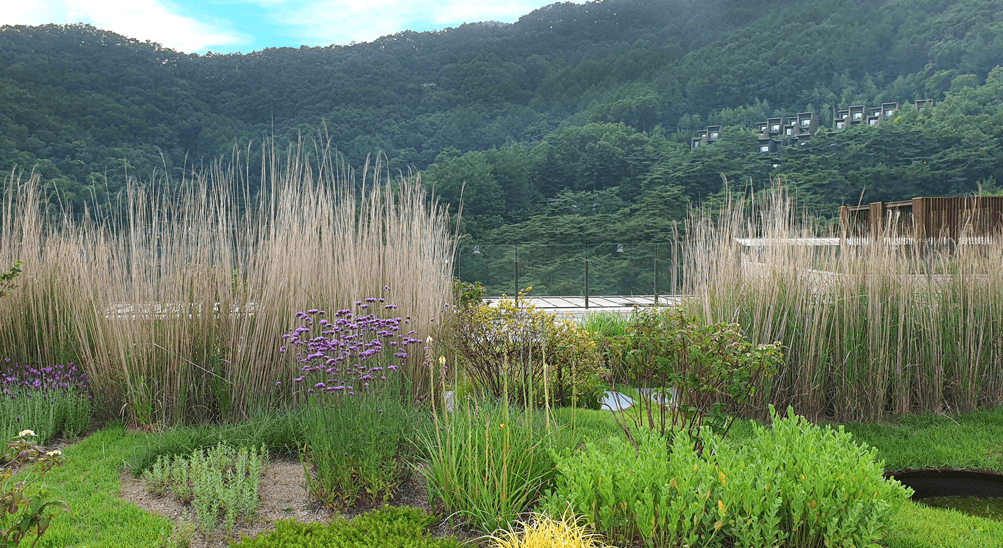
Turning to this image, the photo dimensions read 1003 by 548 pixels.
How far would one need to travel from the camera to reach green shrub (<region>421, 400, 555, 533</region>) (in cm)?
265

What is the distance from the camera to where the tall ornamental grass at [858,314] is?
4668mm

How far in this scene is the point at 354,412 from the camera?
318cm

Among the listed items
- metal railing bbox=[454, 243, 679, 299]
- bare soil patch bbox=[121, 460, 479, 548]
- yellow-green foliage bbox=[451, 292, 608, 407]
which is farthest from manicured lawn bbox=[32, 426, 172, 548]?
metal railing bbox=[454, 243, 679, 299]

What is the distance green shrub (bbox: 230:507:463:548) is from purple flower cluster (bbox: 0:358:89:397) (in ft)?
8.96

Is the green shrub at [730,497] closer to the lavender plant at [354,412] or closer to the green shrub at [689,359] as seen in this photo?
the green shrub at [689,359]

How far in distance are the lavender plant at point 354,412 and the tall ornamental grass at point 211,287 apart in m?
0.30

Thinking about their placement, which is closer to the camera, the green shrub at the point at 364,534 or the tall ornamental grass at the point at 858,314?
the green shrub at the point at 364,534

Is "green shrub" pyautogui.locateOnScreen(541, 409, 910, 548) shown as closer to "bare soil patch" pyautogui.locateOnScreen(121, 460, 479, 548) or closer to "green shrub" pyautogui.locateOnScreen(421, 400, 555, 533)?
"green shrub" pyautogui.locateOnScreen(421, 400, 555, 533)

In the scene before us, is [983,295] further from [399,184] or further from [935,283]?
[399,184]

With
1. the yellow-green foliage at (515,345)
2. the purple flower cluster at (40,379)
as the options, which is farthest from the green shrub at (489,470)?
the purple flower cluster at (40,379)

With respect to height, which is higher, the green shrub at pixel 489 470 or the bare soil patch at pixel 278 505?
the green shrub at pixel 489 470

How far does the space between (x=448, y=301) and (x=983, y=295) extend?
436cm

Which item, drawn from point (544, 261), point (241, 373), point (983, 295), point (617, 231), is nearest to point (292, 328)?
point (241, 373)

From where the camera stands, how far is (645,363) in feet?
10.6
